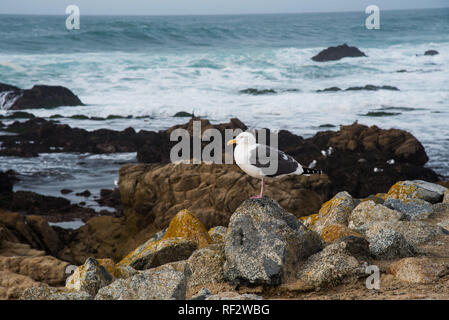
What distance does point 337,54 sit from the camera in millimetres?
51844

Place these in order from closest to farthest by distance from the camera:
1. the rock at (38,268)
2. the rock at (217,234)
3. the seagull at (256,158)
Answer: the seagull at (256,158)
the rock at (38,268)
the rock at (217,234)

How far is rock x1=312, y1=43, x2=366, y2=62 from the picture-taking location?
51.0 meters

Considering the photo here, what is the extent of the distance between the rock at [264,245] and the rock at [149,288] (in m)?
0.70

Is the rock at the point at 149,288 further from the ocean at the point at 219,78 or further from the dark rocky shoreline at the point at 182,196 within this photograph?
the ocean at the point at 219,78

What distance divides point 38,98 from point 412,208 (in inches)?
962

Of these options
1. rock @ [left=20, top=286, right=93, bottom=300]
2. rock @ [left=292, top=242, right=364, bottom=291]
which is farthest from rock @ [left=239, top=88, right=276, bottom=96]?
rock @ [left=20, top=286, right=93, bottom=300]

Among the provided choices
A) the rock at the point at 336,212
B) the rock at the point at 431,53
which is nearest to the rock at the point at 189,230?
the rock at the point at 336,212

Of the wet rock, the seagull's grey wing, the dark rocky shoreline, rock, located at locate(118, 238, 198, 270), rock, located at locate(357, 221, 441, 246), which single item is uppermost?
the seagull's grey wing

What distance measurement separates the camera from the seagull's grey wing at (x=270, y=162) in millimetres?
5188

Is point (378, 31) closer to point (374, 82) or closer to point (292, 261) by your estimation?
point (374, 82)

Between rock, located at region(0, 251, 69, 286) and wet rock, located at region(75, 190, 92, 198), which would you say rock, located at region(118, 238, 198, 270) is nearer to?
rock, located at region(0, 251, 69, 286)

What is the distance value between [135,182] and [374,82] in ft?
95.7

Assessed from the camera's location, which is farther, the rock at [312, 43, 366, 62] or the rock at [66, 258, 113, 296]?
the rock at [312, 43, 366, 62]

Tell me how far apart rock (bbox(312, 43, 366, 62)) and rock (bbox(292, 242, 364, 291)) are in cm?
4740
